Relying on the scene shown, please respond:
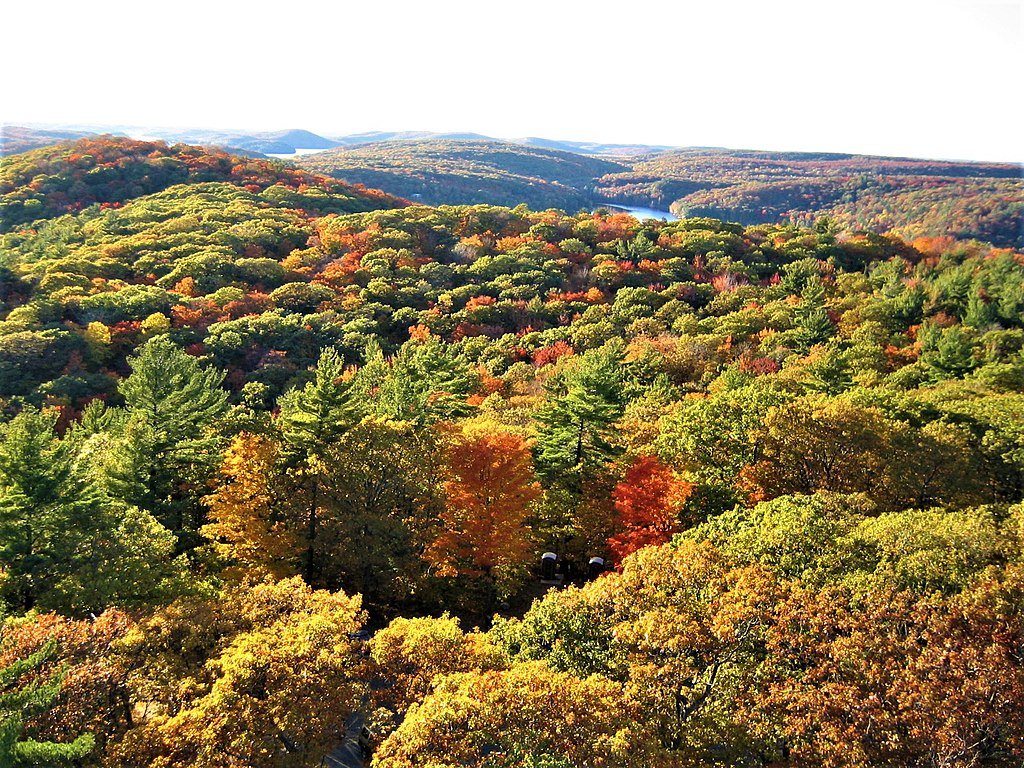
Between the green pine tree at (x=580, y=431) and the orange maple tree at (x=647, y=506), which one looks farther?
the green pine tree at (x=580, y=431)

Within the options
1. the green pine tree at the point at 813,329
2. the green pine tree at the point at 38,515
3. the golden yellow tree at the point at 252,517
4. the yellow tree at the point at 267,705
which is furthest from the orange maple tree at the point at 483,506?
the green pine tree at the point at 813,329

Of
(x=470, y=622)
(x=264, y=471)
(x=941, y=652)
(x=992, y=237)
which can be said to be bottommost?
(x=470, y=622)

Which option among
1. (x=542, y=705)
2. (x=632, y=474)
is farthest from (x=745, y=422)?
(x=542, y=705)

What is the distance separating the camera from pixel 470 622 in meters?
26.5

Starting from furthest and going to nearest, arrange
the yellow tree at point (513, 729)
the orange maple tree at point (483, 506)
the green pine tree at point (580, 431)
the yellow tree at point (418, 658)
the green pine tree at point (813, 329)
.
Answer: the green pine tree at point (813, 329), the green pine tree at point (580, 431), the orange maple tree at point (483, 506), the yellow tree at point (418, 658), the yellow tree at point (513, 729)

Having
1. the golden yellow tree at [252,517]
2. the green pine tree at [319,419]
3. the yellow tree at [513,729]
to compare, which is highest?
the green pine tree at [319,419]

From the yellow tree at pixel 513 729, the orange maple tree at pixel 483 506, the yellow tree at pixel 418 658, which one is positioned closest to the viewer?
the yellow tree at pixel 513 729

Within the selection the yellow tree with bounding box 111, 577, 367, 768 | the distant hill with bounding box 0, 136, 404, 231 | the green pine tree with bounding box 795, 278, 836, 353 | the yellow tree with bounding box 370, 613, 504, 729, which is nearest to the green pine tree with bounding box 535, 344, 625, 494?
the yellow tree with bounding box 370, 613, 504, 729

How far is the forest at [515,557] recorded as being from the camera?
12.7 meters

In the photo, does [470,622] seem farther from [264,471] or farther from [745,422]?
[745,422]

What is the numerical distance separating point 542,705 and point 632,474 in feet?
50.9

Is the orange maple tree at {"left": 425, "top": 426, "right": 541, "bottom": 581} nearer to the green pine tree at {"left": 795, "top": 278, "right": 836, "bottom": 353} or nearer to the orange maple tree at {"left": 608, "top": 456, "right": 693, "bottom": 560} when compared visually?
the orange maple tree at {"left": 608, "top": 456, "right": 693, "bottom": 560}

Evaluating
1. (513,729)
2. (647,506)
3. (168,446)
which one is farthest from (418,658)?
(168,446)

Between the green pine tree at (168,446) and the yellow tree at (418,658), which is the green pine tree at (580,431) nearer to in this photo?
the yellow tree at (418,658)
